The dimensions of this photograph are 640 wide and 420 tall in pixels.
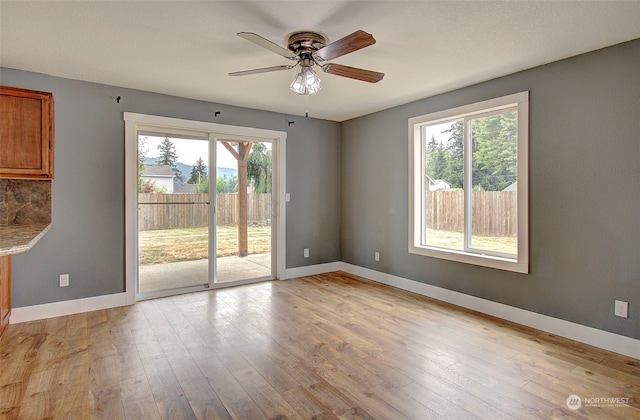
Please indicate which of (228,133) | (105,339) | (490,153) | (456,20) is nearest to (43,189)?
(105,339)

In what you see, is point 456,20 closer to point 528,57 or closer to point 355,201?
point 528,57

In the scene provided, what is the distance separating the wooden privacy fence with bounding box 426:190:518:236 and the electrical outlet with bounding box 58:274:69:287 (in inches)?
163

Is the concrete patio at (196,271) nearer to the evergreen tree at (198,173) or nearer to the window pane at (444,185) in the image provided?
the evergreen tree at (198,173)

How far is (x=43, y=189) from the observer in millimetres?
3398

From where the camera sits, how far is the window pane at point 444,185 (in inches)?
156

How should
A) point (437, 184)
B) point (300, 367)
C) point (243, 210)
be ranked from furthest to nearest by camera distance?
point (243, 210)
point (437, 184)
point (300, 367)

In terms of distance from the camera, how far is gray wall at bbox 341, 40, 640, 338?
8.63 ft

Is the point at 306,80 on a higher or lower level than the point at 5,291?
higher

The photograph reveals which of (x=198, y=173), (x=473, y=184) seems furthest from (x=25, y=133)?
(x=473, y=184)

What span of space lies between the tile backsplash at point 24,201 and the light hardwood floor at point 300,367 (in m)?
1.01

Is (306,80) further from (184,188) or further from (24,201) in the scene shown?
(24,201)

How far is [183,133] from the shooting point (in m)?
4.24

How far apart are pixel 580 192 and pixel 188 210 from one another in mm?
4145

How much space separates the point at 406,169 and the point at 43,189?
13.3 ft
